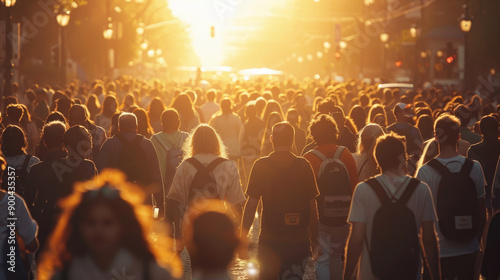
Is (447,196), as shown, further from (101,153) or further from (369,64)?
(369,64)

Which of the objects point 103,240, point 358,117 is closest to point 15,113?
point 358,117

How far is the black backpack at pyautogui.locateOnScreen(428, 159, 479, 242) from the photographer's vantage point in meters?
7.46

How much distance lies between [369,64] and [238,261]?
101 metres

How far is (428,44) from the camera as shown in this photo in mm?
87688

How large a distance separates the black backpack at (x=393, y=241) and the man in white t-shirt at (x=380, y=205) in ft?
0.14

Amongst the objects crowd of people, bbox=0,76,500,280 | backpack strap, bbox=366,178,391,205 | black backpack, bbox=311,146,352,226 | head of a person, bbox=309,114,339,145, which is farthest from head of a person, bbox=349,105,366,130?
backpack strap, bbox=366,178,391,205

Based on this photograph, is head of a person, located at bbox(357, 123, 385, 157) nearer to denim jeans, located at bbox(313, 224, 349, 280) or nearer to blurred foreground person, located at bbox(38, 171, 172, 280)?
denim jeans, located at bbox(313, 224, 349, 280)

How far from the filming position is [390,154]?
6.59m

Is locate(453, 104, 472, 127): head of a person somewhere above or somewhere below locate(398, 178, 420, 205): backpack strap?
above

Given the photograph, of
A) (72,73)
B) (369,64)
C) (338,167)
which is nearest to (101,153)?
(338,167)

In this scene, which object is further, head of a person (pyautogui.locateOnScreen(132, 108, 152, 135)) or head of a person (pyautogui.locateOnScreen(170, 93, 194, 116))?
head of a person (pyautogui.locateOnScreen(170, 93, 194, 116))

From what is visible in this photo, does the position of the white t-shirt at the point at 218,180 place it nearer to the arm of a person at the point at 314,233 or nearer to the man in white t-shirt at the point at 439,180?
the arm of a person at the point at 314,233

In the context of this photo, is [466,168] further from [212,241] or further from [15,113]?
[15,113]

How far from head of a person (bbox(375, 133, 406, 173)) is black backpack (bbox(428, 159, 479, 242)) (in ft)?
3.25
